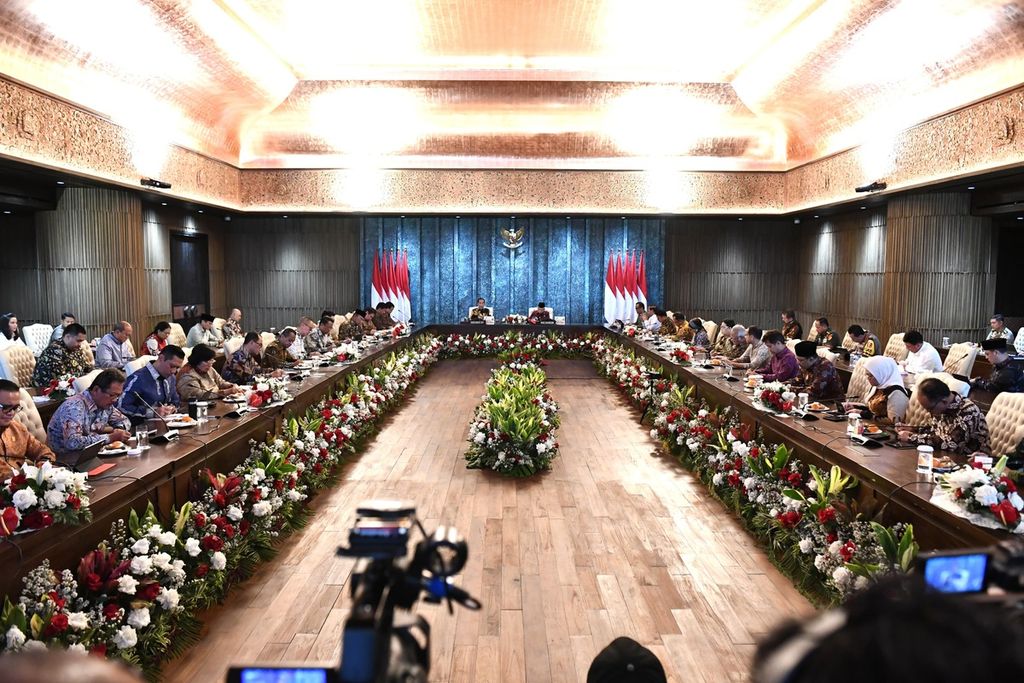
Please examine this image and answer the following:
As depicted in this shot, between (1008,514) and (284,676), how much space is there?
283 centimetres

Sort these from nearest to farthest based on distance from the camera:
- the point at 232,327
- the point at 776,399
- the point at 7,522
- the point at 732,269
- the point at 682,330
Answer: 1. the point at 7,522
2. the point at 776,399
3. the point at 682,330
4. the point at 232,327
5. the point at 732,269

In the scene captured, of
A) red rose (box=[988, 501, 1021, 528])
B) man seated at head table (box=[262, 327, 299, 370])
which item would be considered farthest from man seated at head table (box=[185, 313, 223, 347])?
red rose (box=[988, 501, 1021, 528])

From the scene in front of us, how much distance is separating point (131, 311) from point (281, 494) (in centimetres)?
765

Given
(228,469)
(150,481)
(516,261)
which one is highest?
(516,261)

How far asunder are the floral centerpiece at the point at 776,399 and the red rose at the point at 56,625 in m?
4.56

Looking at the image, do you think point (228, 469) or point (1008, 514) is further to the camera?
point (228, 469)

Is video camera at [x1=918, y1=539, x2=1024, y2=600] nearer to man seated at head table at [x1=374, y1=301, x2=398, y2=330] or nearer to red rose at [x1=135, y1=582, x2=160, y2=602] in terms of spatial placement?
red rose at [x1=135, y1=582, x2=160, y2=602]

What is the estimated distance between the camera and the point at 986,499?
294 centimetres

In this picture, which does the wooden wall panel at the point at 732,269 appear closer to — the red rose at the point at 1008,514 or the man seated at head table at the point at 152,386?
the man seated at head table at the point at 152,386

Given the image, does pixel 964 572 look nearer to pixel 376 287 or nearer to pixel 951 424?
pixel 951 424

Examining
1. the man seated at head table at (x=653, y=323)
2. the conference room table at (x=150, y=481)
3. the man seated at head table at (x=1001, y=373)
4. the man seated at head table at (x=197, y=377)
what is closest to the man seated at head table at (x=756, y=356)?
the man seated at head table at (x=1001, y=373)

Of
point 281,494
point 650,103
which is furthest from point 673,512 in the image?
point 650,103

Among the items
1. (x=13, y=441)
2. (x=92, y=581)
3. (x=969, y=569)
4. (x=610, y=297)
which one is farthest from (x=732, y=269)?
(x=969, y=569)

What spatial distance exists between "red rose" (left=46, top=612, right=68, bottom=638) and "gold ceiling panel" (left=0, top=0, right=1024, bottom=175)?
23.6ft
